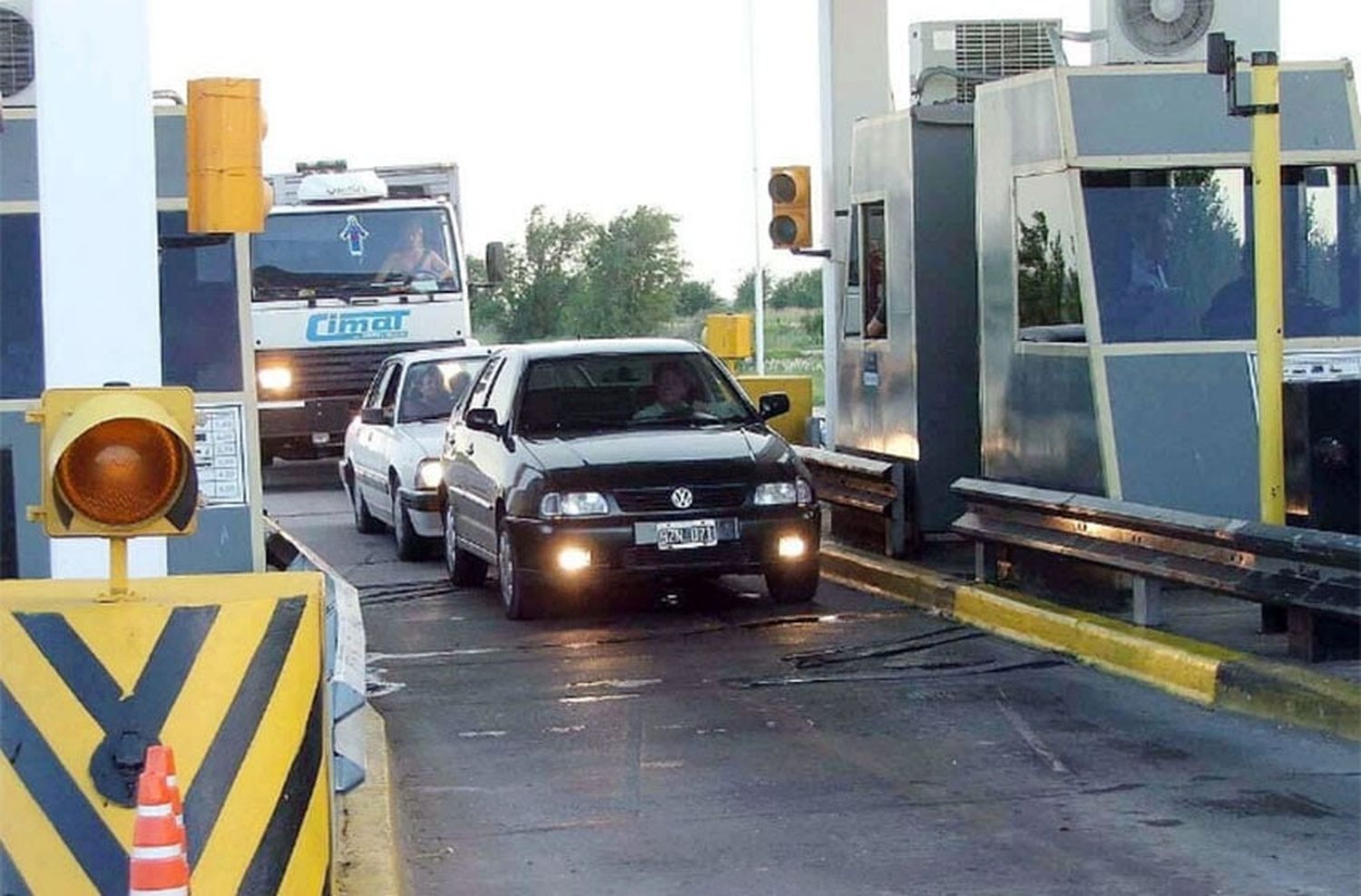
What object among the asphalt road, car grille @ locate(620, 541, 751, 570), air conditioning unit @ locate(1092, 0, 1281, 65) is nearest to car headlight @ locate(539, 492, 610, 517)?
car grille @ locate(620, 541, 751, 570)

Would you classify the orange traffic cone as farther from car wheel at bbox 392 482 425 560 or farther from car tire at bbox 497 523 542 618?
car wheel at bbox 392 482 425 560

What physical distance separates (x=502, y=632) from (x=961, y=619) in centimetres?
258

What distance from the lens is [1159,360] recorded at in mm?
12047

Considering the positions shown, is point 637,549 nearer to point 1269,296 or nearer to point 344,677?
point 1269,296

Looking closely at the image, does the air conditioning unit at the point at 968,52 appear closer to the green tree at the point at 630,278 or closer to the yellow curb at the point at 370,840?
the yellow curb at the point at 370,840

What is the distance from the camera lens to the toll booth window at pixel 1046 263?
40.2 feet

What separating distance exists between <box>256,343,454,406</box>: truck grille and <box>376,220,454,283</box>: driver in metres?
0.81

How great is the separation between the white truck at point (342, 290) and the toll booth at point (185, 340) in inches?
524

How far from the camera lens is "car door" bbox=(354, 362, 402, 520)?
59.9 feet

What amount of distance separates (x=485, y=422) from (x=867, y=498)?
255 centimetres

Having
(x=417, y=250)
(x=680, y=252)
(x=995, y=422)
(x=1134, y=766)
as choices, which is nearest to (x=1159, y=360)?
(x=995, y=422)

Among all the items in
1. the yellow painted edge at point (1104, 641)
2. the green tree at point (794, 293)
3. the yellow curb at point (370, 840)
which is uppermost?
the green tree at point (794, 293)

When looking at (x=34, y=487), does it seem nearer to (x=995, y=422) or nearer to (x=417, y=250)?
(x=995, y=422)

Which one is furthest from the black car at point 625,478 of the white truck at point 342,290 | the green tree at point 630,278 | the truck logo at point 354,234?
the green tree at point 630,278
